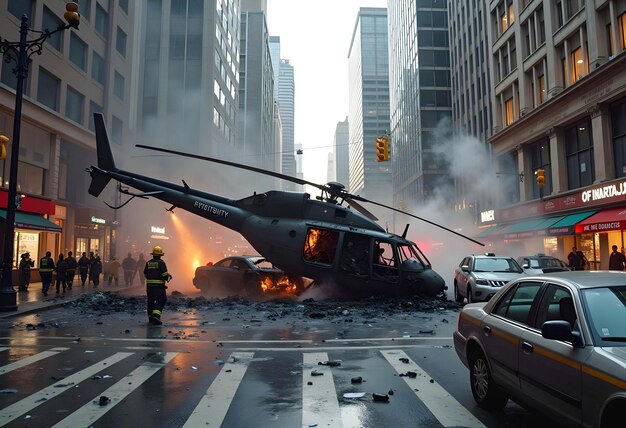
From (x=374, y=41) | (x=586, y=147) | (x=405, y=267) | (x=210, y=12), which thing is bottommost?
(x=405, y=267)

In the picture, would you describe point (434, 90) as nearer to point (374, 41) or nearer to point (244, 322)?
point (244, 322)

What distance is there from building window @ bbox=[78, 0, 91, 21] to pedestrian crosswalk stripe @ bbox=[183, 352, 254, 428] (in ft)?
88.2

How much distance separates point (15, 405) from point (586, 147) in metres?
26.5

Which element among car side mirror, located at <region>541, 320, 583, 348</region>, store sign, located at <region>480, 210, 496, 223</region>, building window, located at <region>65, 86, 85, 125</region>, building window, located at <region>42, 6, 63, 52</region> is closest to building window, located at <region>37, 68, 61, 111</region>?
building window, located at <region>65, 86, 85, 125</region>

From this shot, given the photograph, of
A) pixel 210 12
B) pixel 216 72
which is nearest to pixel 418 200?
pixel 216 72

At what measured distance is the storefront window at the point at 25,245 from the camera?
67.8 ft

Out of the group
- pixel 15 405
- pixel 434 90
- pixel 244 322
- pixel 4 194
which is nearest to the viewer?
pixel 15 405

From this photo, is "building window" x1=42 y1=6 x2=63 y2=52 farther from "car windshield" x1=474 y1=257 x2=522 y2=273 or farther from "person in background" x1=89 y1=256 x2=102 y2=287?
"car windshield" x1=474 y1=257 x2=522 y2=273

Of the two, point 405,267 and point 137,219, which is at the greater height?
point 137,219

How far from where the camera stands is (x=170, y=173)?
42.4 m

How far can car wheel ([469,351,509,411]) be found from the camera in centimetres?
462

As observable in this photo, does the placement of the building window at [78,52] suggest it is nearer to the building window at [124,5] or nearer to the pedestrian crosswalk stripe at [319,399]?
the building window at [124,5]

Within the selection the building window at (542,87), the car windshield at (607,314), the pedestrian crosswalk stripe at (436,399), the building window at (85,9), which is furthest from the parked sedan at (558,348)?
the building window at (85,9)

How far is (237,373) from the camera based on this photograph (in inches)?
248
